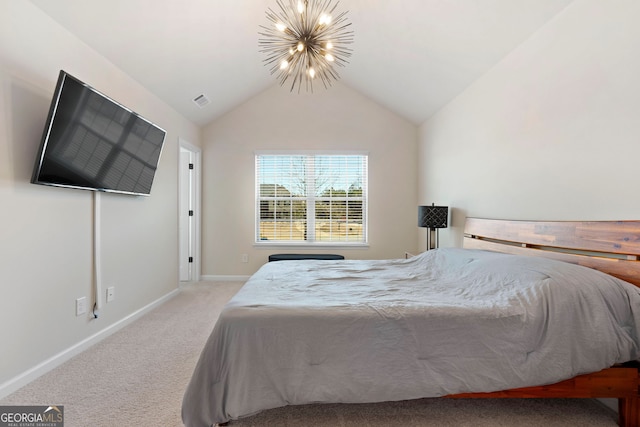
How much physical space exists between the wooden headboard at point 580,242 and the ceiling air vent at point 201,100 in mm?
3668

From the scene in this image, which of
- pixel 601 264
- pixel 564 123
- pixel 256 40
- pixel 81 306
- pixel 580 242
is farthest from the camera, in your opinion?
pixel 256 40

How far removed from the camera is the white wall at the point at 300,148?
463cm

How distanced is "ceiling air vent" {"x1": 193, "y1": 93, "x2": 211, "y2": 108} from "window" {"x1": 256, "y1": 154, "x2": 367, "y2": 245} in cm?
105

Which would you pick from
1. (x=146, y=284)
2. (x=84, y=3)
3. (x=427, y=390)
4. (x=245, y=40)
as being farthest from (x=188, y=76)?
(x=427, y=390)

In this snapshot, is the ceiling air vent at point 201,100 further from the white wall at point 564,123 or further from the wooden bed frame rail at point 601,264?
the wooden bed frame rail at point 601,264

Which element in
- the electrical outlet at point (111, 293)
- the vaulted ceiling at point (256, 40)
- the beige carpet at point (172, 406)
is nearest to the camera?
the beige carpet at point (172, 406)

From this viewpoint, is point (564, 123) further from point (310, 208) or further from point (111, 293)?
point (111, 293)

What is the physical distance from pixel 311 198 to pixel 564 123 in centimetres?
332

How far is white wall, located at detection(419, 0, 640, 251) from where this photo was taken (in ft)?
5.22

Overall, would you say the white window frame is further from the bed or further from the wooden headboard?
the bed

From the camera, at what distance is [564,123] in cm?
195

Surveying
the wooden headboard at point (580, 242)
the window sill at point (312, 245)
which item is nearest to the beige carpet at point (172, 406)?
the wooden headboard at point (580, 242)

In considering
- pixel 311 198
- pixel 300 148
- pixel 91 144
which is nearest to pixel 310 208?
pixel 311 198

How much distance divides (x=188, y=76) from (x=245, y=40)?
76 centimetres
